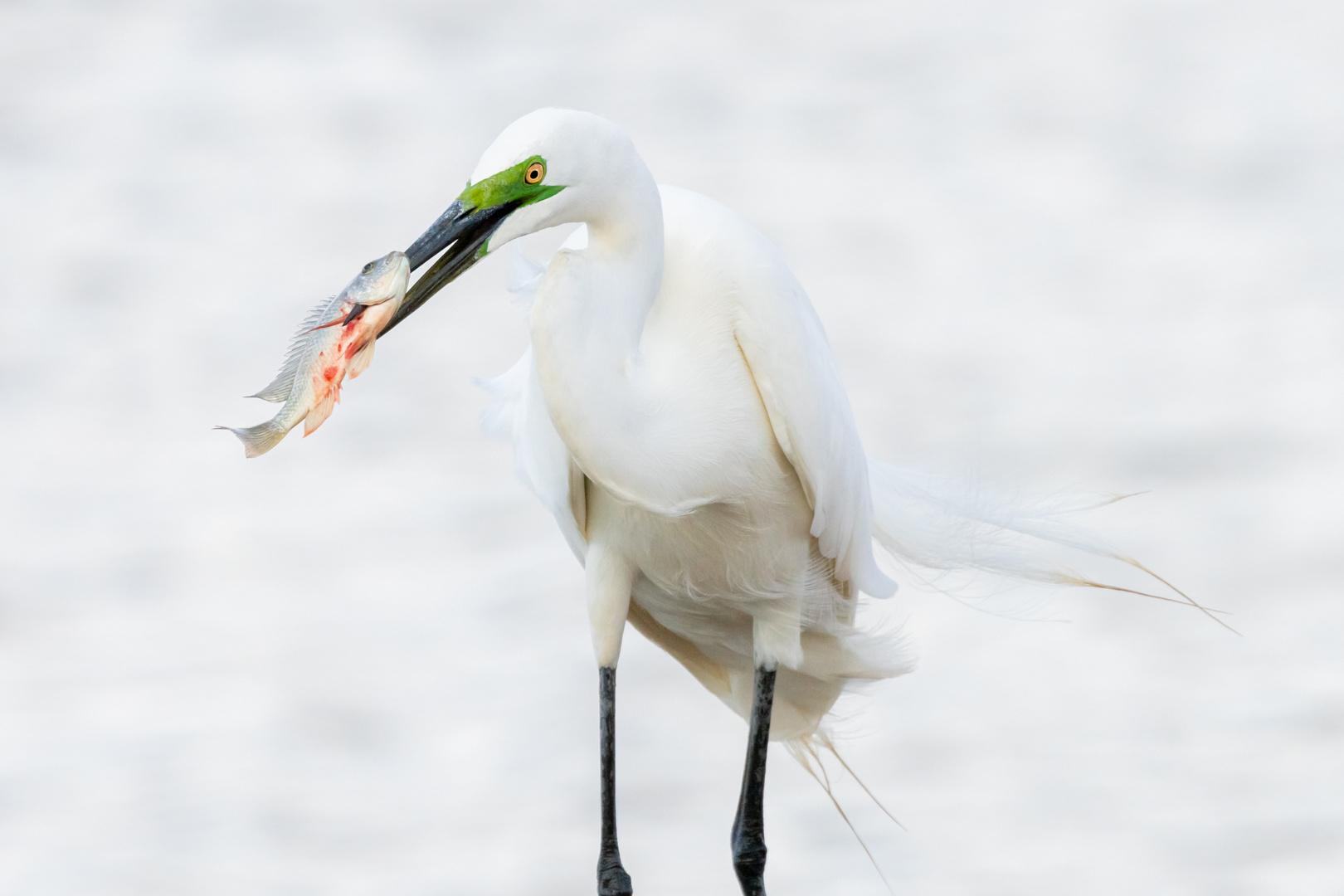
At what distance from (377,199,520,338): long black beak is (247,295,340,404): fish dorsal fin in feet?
0.27

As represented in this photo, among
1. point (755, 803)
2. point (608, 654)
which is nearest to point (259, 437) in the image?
point (608, 654)

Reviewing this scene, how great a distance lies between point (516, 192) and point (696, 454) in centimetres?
46

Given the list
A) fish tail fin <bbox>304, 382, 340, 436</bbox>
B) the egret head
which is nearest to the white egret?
the egret head

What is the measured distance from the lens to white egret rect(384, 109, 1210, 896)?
218 centimetres

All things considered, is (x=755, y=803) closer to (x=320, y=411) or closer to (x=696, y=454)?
(x=696, y=454)

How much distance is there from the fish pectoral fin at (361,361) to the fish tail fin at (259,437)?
111mm

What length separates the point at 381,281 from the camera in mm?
2070

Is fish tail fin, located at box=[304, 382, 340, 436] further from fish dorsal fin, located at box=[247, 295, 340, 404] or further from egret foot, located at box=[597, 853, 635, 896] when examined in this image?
egret foot, located at box=[597, 853, 635, 896]

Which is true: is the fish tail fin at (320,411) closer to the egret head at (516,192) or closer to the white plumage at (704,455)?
the egret head at (516,192)

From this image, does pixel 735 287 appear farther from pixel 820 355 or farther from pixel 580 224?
pixel 580 224

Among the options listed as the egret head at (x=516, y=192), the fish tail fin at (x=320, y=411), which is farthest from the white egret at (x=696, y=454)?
the fish tail fin at (x=320, y=411)

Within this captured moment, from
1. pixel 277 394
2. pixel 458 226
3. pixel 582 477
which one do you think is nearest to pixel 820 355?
pixel 582 477

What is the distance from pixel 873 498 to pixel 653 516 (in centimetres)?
50

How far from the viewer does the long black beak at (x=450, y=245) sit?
208 cm
